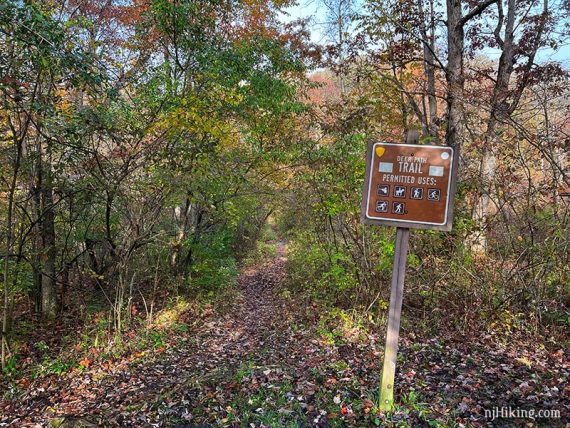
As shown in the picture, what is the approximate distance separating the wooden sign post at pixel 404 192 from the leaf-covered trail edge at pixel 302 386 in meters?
0.83

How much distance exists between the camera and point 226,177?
764 centimetres

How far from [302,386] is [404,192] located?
2539 millimetres

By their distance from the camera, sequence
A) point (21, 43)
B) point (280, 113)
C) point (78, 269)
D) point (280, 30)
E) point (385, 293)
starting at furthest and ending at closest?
point (280, 30)
point (280, 113)
point (78, 269)
point (385, 293)
point (21, 43)

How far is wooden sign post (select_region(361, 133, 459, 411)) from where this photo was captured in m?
3.12

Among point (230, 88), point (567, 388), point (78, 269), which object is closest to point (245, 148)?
point (230, 88)

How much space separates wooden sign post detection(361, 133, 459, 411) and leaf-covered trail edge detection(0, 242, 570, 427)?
0.83m

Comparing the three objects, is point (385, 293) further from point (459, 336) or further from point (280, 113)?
point (280, 113)

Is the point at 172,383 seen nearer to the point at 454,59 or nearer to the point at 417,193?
the point at 417,193

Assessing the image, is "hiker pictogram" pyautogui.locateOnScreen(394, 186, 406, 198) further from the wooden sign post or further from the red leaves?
the red leaves

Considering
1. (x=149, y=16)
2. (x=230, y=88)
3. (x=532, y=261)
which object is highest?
(x=149, y=16)

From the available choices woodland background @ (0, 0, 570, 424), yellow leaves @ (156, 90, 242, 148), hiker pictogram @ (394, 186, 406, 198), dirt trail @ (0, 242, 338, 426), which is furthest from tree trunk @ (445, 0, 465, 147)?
dirt trail @ (0, 242, 338, 426)

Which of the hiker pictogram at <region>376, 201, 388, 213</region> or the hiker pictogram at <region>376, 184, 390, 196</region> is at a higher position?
the hiker pictogram at <region>376, 184, 390, 196</region>

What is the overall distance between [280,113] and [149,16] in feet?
11.2

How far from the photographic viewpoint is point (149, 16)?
7078 millimetres
